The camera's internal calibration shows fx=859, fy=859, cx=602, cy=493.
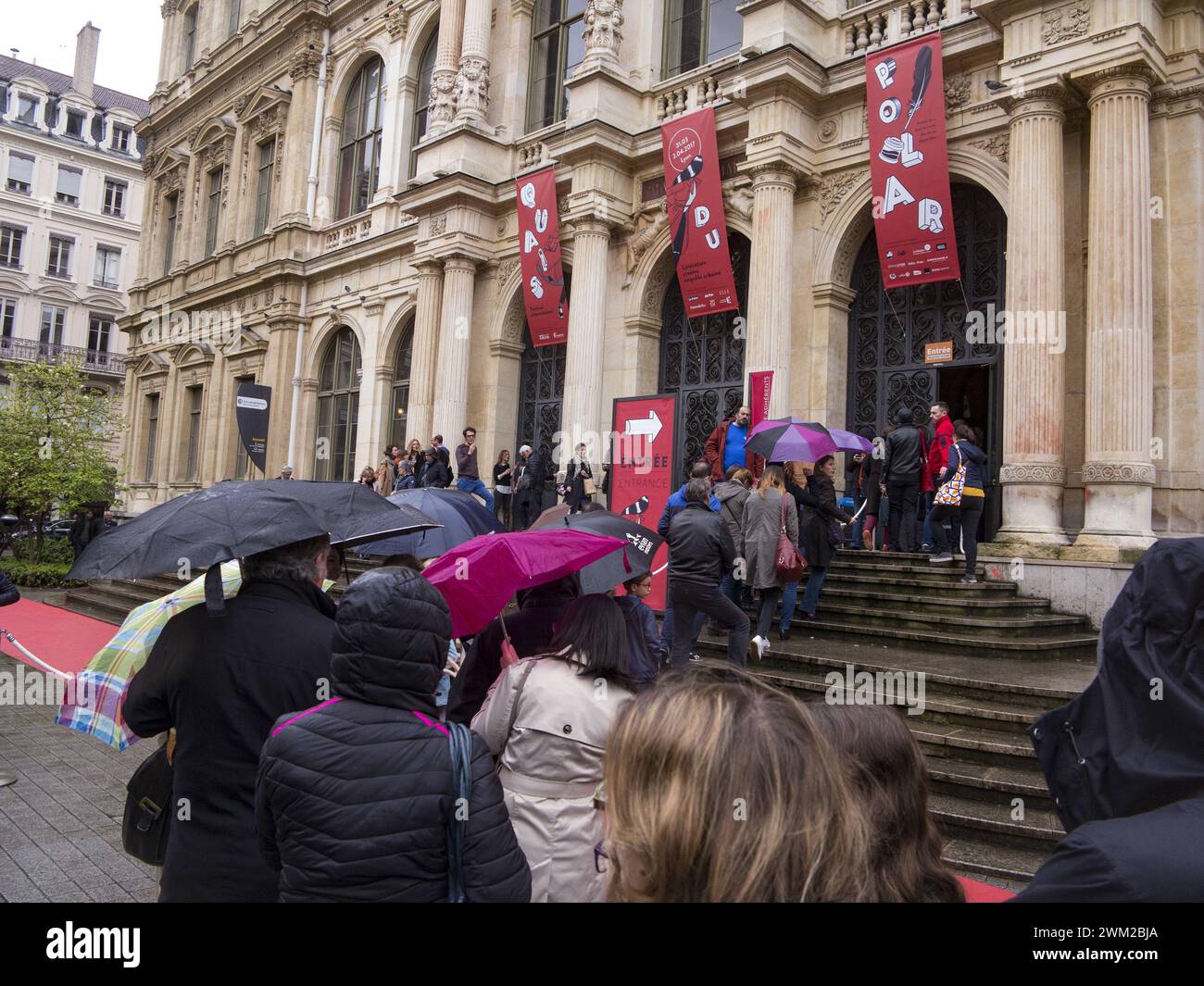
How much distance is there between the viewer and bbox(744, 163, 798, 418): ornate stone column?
Result: 41.8 ft

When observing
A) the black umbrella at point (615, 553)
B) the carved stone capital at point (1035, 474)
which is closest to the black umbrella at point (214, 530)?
the black umbrella at point (615, 553)

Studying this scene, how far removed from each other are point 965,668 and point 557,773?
5.79 metres

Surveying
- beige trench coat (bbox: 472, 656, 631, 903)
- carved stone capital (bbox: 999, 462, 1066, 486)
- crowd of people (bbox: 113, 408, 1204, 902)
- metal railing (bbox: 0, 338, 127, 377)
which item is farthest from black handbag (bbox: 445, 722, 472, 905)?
metal railing (bbox: 0, 338, 127, 377)

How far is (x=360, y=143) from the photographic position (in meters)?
24.2

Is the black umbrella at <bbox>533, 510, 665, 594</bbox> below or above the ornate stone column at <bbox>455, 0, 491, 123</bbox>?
below

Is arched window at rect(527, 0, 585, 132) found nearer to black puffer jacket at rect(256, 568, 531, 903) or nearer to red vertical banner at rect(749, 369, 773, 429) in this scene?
red vertical banner at rect(749, 369, 773, 429)

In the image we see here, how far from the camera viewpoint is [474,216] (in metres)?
18.3

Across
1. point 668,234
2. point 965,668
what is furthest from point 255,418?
point 965,668

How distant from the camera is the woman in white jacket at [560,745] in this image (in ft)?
8.73

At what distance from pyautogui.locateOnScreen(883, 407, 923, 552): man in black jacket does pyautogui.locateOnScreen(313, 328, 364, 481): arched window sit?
15897 millimetres

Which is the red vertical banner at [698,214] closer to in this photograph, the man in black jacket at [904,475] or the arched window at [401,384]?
the man in black jacket at [904,475]

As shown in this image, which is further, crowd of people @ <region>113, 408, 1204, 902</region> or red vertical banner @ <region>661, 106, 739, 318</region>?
red vertical banner @ <region>661, 106, 739, 318</region>

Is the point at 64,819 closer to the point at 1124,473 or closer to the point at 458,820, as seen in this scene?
the point at 458,820
